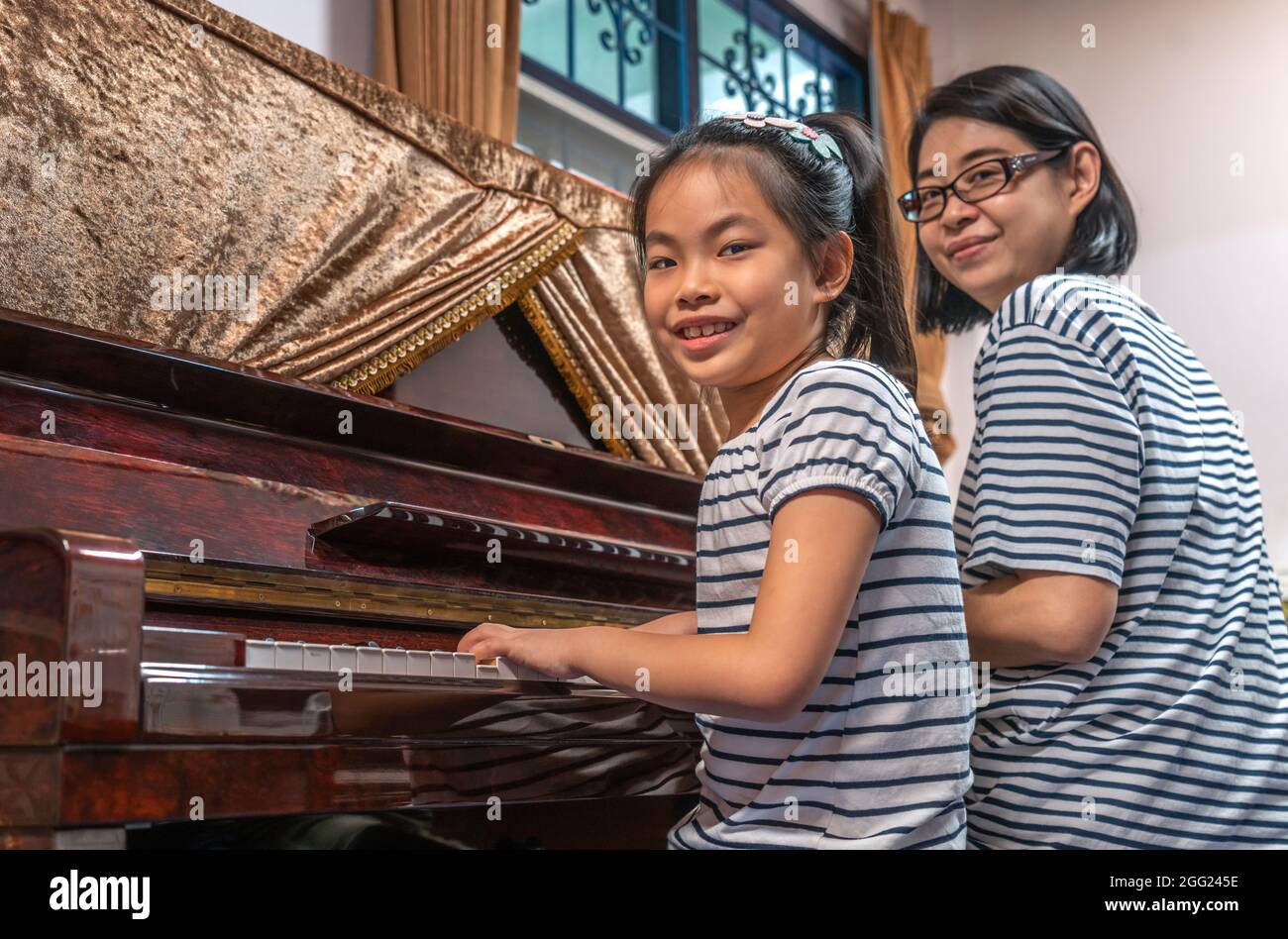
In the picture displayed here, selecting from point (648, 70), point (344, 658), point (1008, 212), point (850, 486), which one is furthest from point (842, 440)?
A: point (648, 70)

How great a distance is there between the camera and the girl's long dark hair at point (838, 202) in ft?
4.17

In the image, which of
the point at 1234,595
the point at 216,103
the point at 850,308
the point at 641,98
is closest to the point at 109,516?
the point at 850,308

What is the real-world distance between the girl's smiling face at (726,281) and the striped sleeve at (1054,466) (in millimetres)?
273

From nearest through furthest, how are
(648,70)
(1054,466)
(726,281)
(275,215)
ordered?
(726,281) → (1054,466) → (275,215) → (648,70)

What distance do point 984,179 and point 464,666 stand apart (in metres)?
1.03

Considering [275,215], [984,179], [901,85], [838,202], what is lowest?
[838,202]

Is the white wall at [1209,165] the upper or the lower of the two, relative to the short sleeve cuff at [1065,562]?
upper

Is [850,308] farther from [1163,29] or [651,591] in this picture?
[1163,29]

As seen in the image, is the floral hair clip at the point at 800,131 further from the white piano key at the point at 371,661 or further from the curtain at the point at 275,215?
the curtain at the point at 275,215

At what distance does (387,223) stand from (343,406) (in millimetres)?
887

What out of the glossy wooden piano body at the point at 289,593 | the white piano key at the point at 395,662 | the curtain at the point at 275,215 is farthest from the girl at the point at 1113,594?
the curtain at the point at 275,215

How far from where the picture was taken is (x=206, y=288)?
81.0 inches

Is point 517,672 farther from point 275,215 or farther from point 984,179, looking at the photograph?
point 275,215

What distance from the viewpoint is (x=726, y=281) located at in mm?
1226
